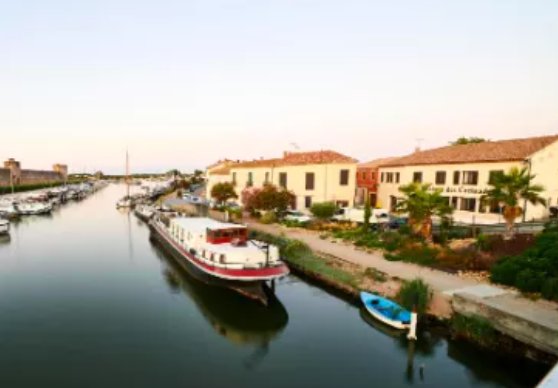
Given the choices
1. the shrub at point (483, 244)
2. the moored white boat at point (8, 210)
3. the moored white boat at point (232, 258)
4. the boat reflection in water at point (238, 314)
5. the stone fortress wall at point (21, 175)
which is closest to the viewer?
the boat reflection in water at point (238, 314)

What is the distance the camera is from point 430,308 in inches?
741

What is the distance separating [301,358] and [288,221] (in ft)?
82.8

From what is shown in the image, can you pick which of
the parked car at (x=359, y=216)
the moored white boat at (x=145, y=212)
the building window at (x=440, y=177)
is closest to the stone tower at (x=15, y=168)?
the moored white boat at (x=145, y=212)

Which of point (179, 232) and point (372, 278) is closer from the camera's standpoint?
point (372, 278)

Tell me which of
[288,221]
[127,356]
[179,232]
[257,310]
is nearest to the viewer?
[127,356]

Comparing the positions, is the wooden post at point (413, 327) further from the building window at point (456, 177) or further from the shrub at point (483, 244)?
the building window at point (456, 177)

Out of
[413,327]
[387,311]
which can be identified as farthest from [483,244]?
[413,327]

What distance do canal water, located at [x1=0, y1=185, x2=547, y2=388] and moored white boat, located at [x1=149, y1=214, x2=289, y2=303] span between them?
161 centimetres

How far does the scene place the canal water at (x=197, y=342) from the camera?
582 inches

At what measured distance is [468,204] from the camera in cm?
3966

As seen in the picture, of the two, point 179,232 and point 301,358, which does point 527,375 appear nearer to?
point 301,358

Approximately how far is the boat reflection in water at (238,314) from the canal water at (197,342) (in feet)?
0.19

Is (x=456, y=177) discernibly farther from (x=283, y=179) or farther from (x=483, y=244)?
(x=283, y=179)

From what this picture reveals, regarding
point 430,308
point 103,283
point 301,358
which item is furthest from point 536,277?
point 103,283
